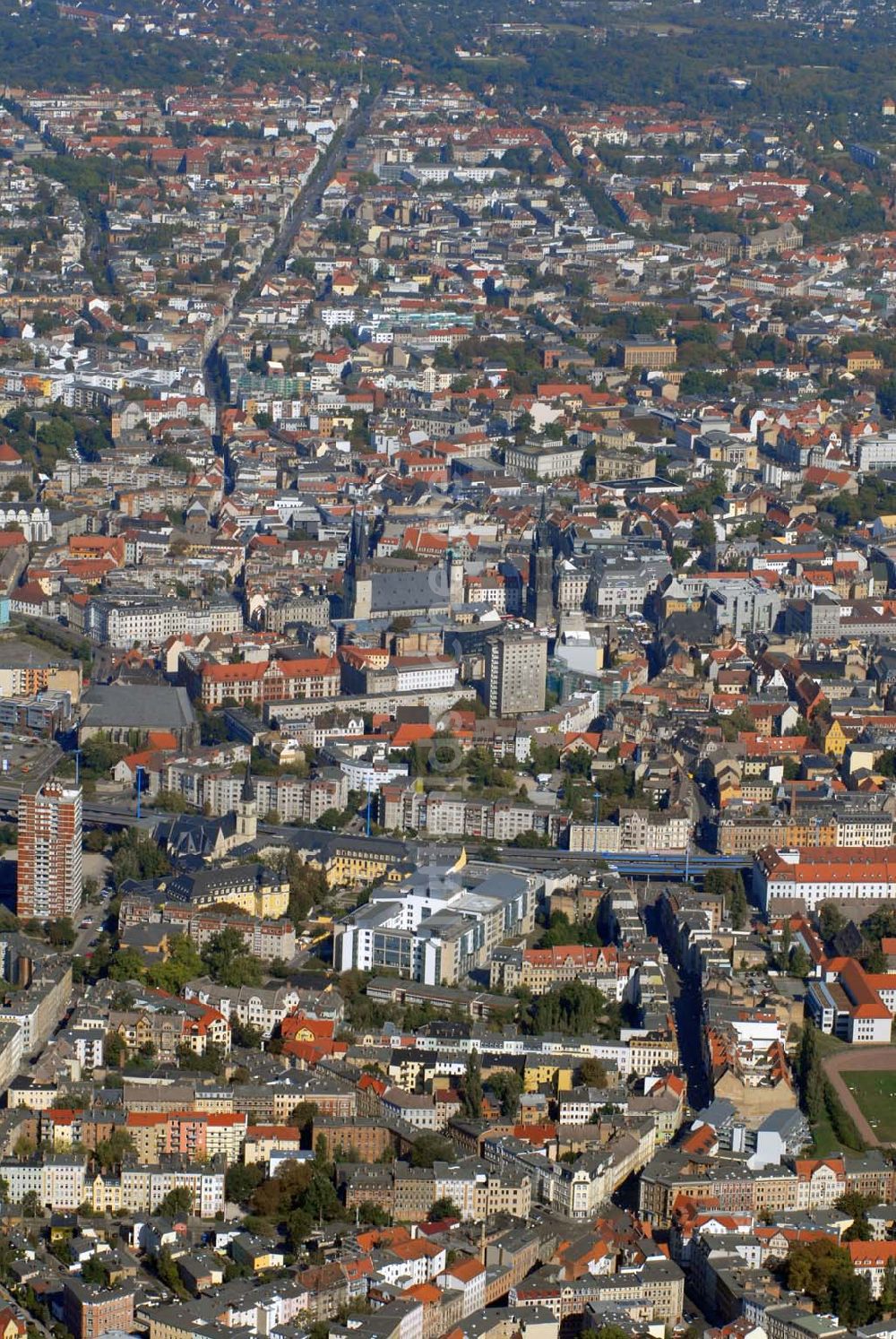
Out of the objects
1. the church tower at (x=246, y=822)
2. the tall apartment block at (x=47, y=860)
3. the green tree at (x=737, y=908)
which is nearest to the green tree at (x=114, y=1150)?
the tall apartment block at (x=47, y=860)

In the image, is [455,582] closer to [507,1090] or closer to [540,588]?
[540,588]

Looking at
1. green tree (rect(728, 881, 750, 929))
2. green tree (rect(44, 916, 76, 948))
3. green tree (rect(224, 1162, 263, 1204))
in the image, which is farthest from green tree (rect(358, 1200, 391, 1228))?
green tree (rect(728, 881, 750, 929))

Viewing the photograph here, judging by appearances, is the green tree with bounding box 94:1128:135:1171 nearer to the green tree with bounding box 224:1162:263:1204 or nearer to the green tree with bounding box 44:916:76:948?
the green tree with bounding box 224:1162:263:1204

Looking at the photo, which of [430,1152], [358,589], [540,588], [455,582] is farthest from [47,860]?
[455,582]

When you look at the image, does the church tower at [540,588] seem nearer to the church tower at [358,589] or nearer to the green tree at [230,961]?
the church tower at [358,589]

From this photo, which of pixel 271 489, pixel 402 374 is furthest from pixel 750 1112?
pixel 402 374
